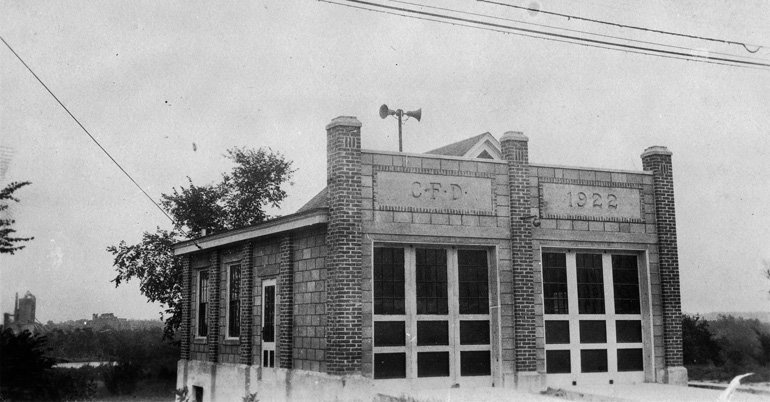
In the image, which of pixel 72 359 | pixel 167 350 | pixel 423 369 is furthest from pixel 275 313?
pixel 72 359

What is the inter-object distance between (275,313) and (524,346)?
19.0ft

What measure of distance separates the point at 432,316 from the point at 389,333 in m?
1.01

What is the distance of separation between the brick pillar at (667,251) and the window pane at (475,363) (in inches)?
174

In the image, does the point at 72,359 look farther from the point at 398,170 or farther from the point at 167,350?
the point at 398,170

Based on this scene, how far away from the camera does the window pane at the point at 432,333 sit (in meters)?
15.3

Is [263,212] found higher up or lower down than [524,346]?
higher up

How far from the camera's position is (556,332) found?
644 inches

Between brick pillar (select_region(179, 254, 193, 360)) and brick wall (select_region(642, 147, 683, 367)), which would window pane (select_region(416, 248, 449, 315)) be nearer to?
brick wall (select_region(642, 147, 683, 367))

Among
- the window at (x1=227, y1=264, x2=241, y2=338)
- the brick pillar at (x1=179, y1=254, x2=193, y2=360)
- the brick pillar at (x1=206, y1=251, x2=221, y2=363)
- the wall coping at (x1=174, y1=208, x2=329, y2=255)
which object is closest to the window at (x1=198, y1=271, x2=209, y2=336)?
the brick pillar at (x1=179, y1=254, x2=193, y2=360)

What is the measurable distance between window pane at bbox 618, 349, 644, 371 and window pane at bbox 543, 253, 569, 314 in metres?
1.73

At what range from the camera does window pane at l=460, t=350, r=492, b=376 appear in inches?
612

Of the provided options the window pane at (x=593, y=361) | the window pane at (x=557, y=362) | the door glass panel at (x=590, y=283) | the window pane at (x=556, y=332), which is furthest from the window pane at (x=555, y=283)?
the window pane at (x=593, y=361)

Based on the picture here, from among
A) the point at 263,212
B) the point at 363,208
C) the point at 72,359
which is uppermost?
the point at 263,212

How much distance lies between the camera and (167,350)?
134 ft
